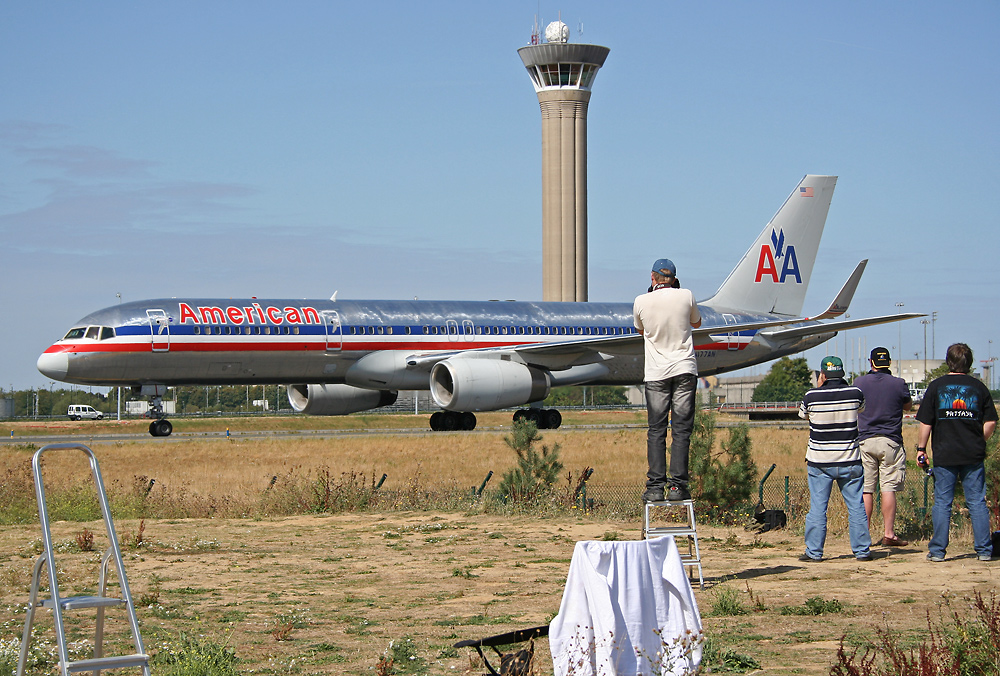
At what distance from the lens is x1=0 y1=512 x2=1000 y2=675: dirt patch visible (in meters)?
6.82

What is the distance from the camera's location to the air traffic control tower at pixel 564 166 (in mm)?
92812

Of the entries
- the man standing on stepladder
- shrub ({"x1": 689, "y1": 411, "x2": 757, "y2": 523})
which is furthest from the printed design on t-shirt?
shrub ({"x1": 689, "y1": 411, "x2": 757, "y2": 523})

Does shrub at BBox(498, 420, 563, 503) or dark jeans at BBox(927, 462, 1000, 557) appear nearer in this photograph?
dark jeans at BBox(927, 462, 1000, 557)

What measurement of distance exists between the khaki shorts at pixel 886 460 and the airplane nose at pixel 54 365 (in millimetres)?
22397

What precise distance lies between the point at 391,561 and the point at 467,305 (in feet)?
75.2

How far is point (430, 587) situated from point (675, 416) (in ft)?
7.95

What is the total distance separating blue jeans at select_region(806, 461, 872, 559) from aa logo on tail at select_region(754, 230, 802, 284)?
91.6 ft

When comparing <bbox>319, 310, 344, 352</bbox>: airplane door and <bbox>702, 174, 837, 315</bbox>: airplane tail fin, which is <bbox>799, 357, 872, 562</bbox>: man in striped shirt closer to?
<bbox>319, 310, 344, 352</bbox>: airplane door

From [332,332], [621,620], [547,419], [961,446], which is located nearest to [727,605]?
[621,620]

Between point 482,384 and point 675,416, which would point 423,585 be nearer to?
point 675,416

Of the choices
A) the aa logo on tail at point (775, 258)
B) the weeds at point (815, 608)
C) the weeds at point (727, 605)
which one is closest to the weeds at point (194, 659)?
the weeds at point (727, 605)

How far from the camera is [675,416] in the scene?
8.34 m

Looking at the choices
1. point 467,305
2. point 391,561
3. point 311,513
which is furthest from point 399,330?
point 391,561

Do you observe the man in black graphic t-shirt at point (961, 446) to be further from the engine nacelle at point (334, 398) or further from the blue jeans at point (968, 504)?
the engine nacelle at point (334, 398)
